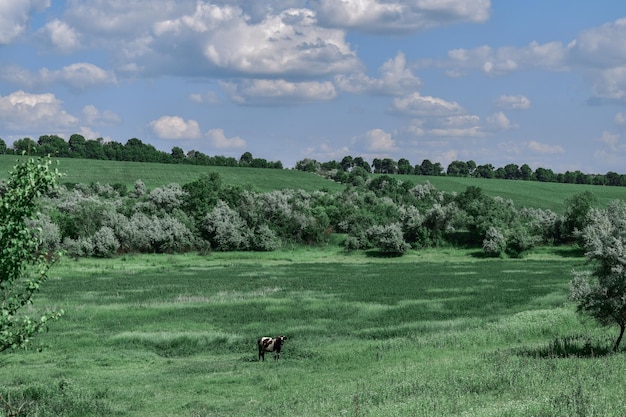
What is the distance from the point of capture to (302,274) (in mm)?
75125

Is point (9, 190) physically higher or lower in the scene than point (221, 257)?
higher

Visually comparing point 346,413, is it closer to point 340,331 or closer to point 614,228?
point 614,228

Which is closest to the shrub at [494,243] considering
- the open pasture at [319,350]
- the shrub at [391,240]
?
the shrub at [391,240]

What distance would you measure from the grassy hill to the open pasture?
8982 cm

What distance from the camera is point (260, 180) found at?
176 metres

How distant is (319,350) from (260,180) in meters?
144

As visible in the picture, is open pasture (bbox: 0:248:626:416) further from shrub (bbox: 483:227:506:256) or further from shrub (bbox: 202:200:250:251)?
shrub (bbox: 202:200:250:251)

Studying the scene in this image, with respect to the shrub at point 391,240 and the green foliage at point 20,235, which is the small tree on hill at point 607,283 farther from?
the shrub at point 391,240

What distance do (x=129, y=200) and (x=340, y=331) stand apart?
278 feet

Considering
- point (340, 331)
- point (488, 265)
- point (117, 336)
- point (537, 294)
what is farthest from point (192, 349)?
point (488, 265)

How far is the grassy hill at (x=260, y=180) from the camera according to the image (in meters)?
158

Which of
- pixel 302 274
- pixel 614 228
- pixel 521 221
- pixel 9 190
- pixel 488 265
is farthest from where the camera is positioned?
pixel 521 221

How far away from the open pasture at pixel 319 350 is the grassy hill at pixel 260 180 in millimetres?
89822

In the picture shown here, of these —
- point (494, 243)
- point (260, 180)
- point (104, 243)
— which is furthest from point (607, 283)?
point (260, 180)
